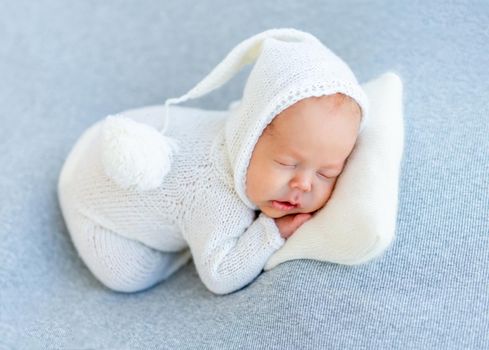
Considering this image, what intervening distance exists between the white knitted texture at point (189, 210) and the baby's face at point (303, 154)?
0.07 m

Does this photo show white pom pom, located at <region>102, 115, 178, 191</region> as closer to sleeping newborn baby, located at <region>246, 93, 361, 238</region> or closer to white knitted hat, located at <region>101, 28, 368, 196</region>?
white knitted hat, located at <region>101, 28, 368, 196</region>

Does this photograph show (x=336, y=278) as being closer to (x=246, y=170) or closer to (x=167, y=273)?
(x=246, y=170)

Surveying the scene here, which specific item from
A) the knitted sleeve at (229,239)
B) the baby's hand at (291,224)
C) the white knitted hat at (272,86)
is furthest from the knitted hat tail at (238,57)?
the baby's hand at (291,224)

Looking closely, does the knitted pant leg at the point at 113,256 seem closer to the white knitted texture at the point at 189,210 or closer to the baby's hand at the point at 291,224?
the white knitted texture at the point at 189,210

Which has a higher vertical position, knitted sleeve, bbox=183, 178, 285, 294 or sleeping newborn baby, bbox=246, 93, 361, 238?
sleeping newborn baby, bbox=246, 93, 361, 238

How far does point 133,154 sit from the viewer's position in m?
1.07

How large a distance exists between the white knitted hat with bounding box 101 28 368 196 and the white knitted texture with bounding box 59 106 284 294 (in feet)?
0.13

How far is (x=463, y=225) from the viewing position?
100cm

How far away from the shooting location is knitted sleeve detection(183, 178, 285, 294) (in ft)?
3.62

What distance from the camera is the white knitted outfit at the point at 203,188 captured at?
3.43 ft

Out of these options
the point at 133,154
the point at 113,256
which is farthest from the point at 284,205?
the point at 113,256

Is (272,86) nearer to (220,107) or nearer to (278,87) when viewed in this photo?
(278,87)

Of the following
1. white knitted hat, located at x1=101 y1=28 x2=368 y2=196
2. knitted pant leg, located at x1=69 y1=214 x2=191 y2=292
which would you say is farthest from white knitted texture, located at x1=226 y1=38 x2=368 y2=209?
knitted pant leg, located at x1=69 y1=214 x2=191 y2=292

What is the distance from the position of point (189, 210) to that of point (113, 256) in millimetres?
197
